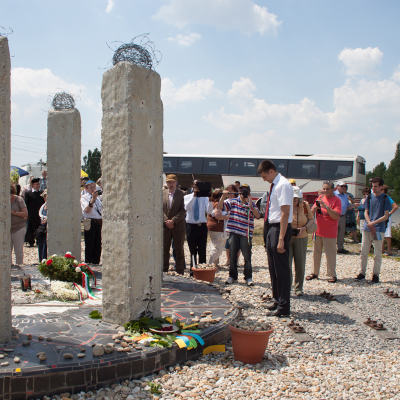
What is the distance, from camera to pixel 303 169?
67.4 feet

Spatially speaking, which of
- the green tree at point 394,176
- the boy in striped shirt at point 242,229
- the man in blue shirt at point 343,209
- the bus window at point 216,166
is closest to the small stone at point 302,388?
the boy in striped shirt at point 242,229

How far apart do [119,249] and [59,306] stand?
147 centimetres

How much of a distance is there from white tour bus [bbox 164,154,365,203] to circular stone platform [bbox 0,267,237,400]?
16.9 meters

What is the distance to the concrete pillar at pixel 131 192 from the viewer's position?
3691mm

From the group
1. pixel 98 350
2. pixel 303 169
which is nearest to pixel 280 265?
pixel 98 350

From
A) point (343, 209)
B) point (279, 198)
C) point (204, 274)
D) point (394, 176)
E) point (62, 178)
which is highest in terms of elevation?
point (394, 176)

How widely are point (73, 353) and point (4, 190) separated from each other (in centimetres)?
152

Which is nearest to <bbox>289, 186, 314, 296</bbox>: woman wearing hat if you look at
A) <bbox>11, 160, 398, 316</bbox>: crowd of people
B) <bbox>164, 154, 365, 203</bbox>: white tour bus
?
<bbox>11, 160, 398, 316</bbox>: crowd of people

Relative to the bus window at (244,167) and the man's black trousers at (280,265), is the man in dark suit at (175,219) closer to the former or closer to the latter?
the man's black trousers at (280,265)

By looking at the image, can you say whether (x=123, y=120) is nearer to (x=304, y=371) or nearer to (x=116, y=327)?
(x=116, y=327)

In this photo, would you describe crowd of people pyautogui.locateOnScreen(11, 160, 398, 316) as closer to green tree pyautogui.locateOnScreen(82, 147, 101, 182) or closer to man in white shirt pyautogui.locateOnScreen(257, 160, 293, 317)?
man in white shirt pyautogui.locateOnScreen(257, 160, 293, 317)

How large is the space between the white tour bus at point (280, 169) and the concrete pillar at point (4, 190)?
18.2 meters

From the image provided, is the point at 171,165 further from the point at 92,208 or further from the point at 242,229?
the point at 242,229

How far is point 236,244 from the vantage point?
676 cm
